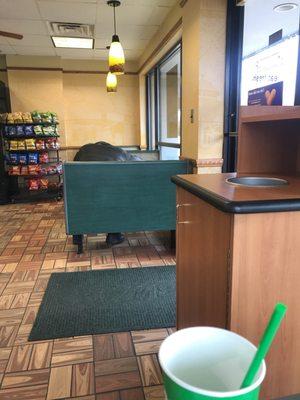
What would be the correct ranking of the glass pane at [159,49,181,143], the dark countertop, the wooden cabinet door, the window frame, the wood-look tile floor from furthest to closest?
the window frame < the glass pane at [159,49,181,143] < the wood-look tile floor < the wooden cabinet door < the dark countertop

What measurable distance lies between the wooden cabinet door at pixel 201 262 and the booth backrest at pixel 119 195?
1.54m

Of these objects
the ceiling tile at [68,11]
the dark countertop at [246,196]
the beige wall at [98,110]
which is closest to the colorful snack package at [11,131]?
the beige wall at [98,110]

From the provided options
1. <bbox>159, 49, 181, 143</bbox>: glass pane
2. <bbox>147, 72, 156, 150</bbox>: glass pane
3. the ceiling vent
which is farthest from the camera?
<bbox>147, 72, 156, 150</bbox>: glass pane

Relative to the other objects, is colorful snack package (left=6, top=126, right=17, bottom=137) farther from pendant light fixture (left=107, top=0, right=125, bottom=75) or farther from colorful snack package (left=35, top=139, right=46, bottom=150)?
pendant light fixture (left=107, top=0, right=125, bottom=75)

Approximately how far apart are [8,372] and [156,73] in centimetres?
475

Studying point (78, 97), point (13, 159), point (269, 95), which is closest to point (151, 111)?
point (78, 97)

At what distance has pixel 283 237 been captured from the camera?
2.98ft

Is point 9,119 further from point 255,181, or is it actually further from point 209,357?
point 209,357

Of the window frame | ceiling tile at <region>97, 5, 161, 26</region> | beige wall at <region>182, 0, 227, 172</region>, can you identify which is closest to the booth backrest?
beige wall at <region>182, 0, 227, 172</region>

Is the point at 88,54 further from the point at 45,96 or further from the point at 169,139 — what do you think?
the point at 169,139

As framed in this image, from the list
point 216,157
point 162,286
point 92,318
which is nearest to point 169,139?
point 216,157

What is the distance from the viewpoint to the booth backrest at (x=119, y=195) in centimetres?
290

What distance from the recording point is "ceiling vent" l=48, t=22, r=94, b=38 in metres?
4.19

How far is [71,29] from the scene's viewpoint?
4375 mm
